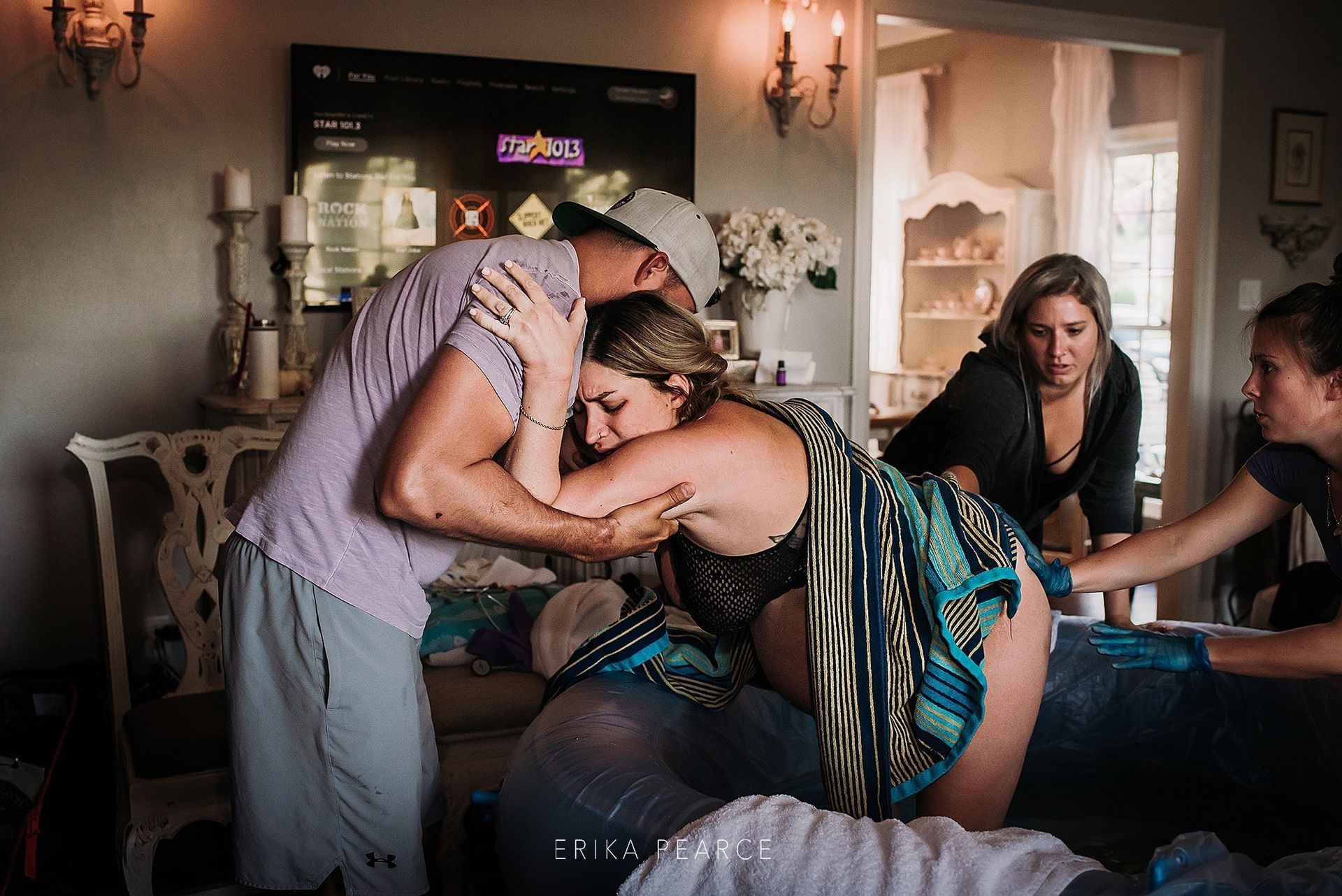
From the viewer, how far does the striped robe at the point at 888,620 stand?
1.65 m

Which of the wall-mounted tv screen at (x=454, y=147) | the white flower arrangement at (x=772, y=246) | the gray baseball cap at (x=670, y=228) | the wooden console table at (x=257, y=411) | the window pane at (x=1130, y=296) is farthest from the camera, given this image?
the window pane at (x=1130, y=296)

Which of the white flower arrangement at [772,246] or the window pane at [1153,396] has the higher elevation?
the white flower arrangement at [772,246]

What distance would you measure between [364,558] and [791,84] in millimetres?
2716

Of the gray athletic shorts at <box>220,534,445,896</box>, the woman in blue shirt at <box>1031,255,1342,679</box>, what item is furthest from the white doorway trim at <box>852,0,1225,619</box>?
the gray athletic shorts at <box>220,534,445,896</box>

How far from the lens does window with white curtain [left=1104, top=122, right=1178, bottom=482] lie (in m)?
A: 5.90

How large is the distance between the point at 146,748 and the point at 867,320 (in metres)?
2.68

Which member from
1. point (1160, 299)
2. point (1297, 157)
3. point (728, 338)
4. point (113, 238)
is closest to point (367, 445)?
point (113, 238)

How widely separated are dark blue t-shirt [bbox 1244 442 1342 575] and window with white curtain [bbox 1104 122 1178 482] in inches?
155

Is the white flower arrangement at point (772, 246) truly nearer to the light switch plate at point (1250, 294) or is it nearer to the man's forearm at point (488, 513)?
the light switch plate at point (1250, 294)

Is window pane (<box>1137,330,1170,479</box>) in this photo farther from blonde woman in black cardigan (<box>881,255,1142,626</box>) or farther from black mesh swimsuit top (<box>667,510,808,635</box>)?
black mesh swimsuit top (<box>667,510,808,635</box>)

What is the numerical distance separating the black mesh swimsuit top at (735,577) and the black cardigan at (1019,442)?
867mm

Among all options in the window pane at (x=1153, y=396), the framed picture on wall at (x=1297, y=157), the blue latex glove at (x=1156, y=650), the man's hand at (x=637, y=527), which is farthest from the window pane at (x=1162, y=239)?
the man's hand at (x=637, y=527)

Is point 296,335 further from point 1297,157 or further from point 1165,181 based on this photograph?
point 1165,181

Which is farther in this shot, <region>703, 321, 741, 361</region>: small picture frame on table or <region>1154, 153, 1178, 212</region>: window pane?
<region>1154, 153, 1178, 212</region>: window pane
